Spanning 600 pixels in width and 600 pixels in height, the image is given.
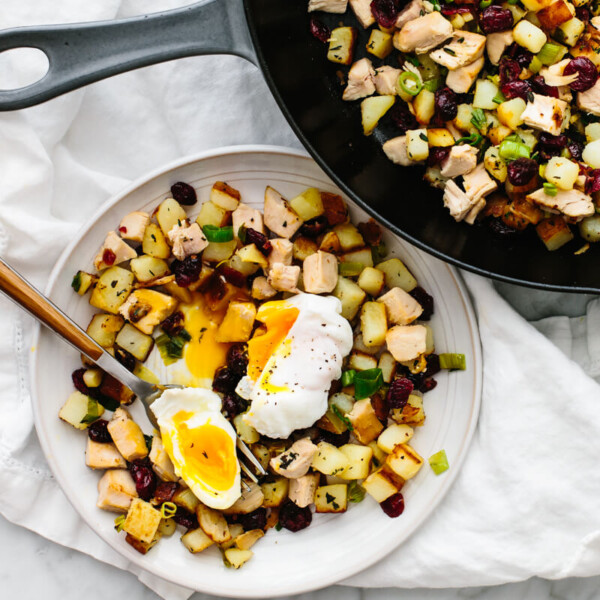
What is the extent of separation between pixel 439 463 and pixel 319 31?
1336 mm

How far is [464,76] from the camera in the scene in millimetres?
2023

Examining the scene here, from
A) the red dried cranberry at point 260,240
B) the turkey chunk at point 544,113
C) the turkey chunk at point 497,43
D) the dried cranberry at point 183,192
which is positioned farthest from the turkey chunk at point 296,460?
the turkey chunk at point 497,43

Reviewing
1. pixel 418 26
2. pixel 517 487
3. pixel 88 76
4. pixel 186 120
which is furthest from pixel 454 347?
pixel 88 76

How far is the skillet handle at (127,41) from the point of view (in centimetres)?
176

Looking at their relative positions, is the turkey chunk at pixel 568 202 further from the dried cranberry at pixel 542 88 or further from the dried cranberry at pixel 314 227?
the dried cranberry at pixel 314 227

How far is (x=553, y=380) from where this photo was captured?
7.12ft

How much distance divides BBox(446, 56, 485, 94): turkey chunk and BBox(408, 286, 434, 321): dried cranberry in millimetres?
591

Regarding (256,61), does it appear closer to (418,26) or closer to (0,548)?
(418,26)

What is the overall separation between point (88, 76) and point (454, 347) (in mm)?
1282

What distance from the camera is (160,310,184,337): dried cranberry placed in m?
2.23

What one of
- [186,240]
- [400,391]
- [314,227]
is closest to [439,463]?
[400,391]

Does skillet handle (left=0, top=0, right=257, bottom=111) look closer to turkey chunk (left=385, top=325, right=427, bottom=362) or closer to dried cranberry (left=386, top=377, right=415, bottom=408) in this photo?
Result: turkey chunk (left=385, top=325, right=427, bottom=362)

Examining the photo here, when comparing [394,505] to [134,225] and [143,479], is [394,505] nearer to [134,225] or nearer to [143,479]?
[143,479]

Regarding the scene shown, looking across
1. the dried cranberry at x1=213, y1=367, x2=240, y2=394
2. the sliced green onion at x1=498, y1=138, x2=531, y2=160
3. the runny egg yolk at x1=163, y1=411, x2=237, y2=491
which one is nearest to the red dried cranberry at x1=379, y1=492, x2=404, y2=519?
the runny egg yolk at x1=163, y1=411, x2=237, y2=491
